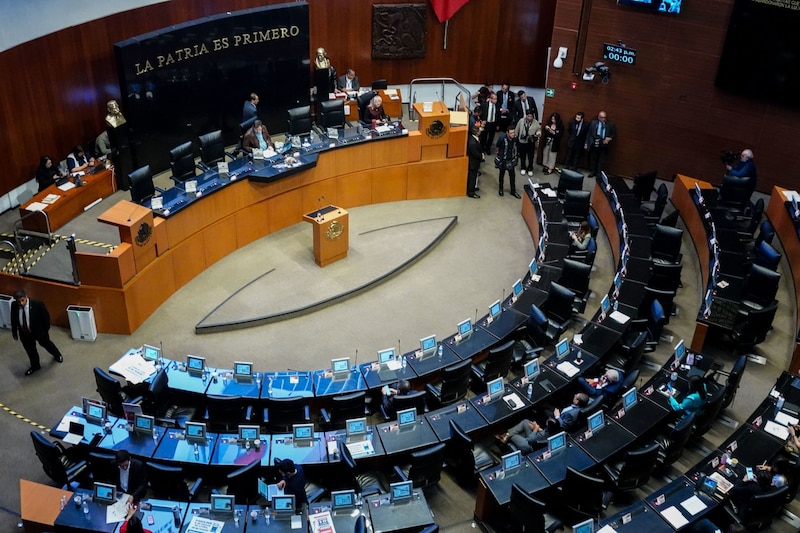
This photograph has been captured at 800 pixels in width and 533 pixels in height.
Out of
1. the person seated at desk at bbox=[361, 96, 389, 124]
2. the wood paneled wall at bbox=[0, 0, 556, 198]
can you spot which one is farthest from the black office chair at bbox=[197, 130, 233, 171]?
the person seated at desk at bbox=[361, 96, 389, 124]

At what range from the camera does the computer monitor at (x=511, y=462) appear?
9070 millimetres

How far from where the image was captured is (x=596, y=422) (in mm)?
9719

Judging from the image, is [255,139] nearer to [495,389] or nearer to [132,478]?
[495,389]

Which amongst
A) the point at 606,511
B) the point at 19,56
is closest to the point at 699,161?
the point at 606,511

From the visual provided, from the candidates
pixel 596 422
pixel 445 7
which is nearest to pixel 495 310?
pixel 596 422

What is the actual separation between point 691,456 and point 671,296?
3.00 meters

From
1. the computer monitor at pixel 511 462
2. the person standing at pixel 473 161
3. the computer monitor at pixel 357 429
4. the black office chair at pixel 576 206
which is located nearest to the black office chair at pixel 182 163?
the person standing at pixel 473 161

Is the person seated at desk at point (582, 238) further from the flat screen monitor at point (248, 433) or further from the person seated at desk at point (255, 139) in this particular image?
the flat screen monitor at point (248, 433)

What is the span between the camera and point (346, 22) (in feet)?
65.2

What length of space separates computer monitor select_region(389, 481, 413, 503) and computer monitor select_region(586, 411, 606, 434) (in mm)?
2383

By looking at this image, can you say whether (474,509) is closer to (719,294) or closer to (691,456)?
(691,456)

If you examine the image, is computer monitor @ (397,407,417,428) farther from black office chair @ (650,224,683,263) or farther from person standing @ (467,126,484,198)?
person standing @ (467,126,484,198)

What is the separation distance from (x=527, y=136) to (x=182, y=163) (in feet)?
24.3

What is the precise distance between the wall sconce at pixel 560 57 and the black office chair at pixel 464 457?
10609mm
